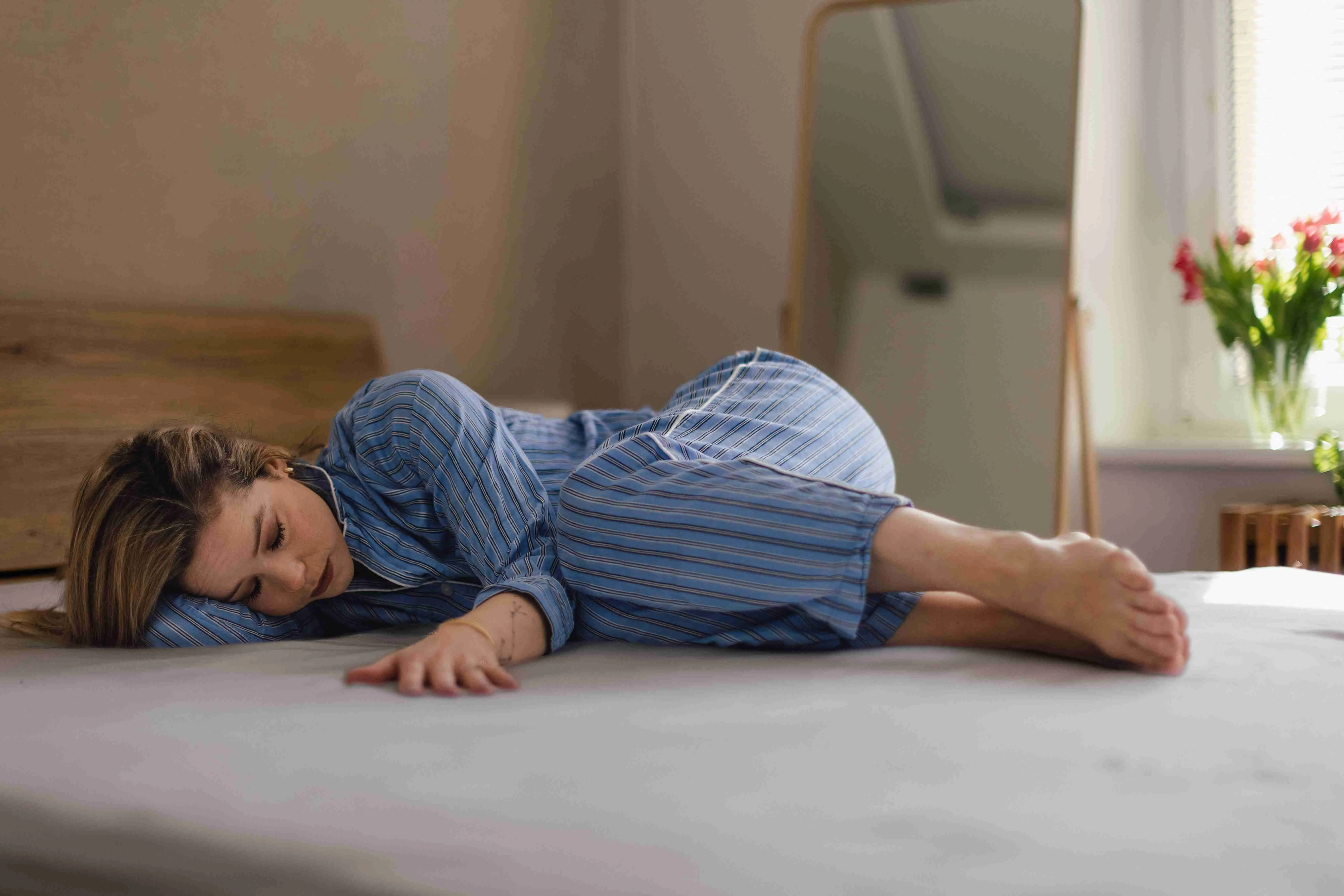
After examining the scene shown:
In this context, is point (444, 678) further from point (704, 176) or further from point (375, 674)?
point (704, 176)

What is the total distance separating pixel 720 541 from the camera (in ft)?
3.03

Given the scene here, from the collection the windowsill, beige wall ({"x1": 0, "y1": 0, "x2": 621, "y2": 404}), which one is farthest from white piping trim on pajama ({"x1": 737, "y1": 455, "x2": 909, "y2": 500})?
the windowsill

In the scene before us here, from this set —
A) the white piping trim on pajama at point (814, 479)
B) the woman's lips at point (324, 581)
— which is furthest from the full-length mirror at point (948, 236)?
the woman's lips at point (324, 581)

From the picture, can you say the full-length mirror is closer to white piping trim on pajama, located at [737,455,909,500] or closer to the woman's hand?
white piping trim on pajama, located at [737,455,909,500]

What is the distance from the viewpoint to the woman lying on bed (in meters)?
0.91

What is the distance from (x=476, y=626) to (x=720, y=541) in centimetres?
22

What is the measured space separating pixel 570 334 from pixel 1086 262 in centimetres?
129

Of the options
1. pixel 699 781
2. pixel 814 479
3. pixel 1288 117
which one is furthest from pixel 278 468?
pixel 1288 117

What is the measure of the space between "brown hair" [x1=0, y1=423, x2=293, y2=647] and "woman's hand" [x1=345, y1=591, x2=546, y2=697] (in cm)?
24

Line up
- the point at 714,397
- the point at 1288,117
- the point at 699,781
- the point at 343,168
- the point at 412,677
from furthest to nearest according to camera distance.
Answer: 1. the point at 1288,117
2. the point at 343,168
3. the point at 714,397
4. the point at 412,677
5. the point at 699,781

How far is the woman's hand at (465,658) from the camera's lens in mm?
853

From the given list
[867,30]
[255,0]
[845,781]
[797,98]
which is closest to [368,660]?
[845,781]

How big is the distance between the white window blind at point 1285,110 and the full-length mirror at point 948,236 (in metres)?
0.58

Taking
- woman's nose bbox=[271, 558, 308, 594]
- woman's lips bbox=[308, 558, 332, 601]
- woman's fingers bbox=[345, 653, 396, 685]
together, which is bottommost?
woman's fingers bbox=[345, 653, 396, 685]
